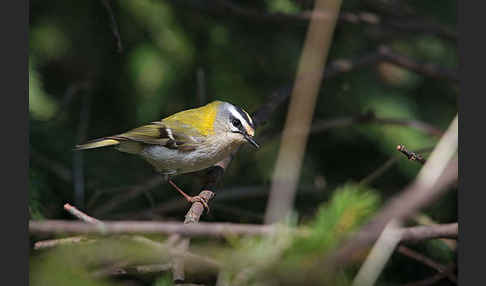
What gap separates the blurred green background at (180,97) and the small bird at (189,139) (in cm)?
11

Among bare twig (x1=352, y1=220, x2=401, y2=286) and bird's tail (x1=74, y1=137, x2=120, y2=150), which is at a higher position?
bare twig (x1=352, y1=220, x2=401, y2=286)

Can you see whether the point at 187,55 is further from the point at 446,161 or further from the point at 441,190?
the point at 441,190

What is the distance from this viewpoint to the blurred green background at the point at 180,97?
2160 mm

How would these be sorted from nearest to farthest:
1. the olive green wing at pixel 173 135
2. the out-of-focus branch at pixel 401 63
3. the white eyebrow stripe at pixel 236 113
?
the white eyebrow stripe at pixel 236 113
the olive green wing at pixel 173 135
the out-of-focus branch at pixel 401 63

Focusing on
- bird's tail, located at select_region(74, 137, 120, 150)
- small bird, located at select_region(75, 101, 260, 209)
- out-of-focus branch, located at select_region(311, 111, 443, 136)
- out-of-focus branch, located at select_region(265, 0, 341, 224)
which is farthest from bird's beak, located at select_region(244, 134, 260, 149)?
bird's tail, located at select_region(74, 137, 120, 150)

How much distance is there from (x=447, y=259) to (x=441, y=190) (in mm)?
1568

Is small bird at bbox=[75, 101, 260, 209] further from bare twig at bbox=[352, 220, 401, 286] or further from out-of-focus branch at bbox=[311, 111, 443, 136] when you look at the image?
bare twig at bbox=[352, 220, 401, 286]

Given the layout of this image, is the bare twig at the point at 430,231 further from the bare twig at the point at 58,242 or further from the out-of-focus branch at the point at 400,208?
the bare twig at the point at 58,242

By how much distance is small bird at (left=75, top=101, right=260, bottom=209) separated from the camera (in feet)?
7.11

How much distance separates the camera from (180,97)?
248 centimetres

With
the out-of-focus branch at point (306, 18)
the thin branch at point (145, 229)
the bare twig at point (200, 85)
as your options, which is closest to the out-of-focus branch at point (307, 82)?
the out-of-focus branch at point (306, 18)

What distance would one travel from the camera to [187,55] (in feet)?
7.55

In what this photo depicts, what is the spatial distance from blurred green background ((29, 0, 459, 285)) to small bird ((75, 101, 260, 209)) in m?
0.11

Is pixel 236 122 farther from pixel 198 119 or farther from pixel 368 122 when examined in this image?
pixel 368 122
